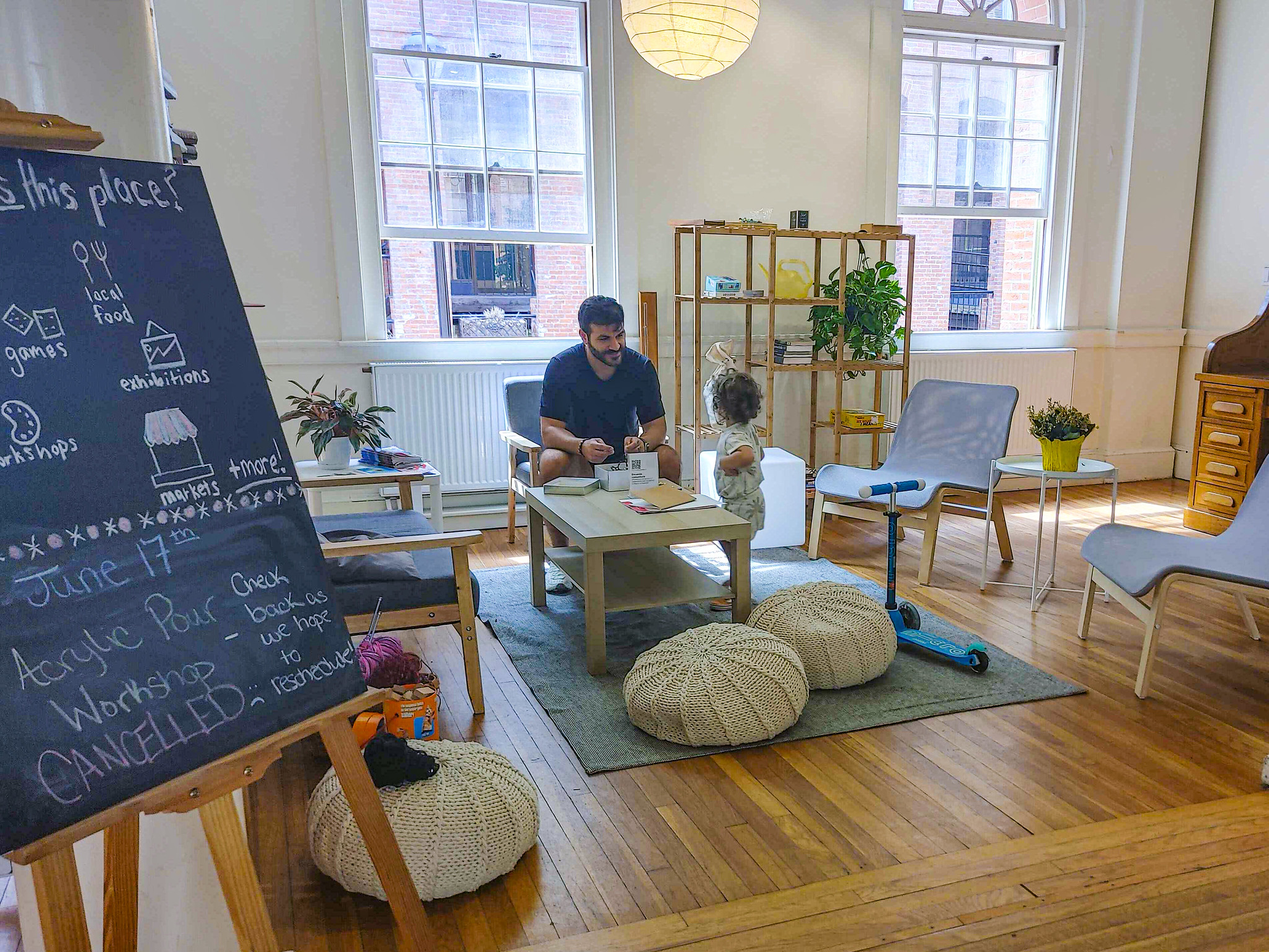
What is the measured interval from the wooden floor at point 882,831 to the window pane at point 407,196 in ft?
8.67

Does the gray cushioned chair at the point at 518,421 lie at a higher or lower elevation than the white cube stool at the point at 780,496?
higher

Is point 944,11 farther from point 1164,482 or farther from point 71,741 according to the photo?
point 71,741

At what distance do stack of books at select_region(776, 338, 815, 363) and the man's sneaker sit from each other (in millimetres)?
1799

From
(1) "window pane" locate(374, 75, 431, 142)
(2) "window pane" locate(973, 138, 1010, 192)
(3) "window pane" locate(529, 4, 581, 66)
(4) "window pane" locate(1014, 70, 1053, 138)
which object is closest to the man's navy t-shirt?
(1) "window pane" locate(374, 75, 431, 142)

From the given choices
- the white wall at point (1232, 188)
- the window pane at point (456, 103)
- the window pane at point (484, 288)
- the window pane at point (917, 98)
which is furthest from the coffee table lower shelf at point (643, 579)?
the white wall at point (1232, 188)

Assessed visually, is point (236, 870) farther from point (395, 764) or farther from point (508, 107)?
point (508, 107)

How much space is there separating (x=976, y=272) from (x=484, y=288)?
10.3ft

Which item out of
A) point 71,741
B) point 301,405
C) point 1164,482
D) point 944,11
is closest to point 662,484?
point 301,405

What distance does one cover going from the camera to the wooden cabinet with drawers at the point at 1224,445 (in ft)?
15.9

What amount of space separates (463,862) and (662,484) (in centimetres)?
197

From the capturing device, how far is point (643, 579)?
3.51m

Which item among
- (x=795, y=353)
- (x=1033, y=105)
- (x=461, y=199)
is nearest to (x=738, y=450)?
(x=795, y=353)

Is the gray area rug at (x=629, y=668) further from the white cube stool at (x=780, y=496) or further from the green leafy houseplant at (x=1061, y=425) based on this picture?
the green leafy houseplant at (x=1061, y=425)

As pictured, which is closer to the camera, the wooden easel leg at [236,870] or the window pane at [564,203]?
the wooden easel leg at [236,870]
